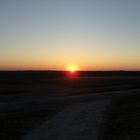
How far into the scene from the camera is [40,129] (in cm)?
1320

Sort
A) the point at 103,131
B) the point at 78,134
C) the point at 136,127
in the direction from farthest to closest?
1. the point at 136,127
2. the point at 103,131
3. the point at 78,134

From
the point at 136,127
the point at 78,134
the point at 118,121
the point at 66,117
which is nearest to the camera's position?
the point at 78,134

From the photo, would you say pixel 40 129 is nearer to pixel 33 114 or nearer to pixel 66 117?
pixel 66 117

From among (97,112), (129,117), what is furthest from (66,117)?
(129,117)

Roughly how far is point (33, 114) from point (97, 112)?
3948mm

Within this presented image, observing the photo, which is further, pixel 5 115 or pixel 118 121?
pixel 5 115

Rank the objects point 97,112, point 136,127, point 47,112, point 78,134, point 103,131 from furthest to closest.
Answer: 1. point 47,112
2. point 97,112
3. point 136,127
4. point 103,131
5. point 78,134

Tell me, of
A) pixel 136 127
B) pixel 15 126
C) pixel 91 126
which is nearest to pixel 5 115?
pixel 15 126

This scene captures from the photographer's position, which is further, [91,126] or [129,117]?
[129,117]

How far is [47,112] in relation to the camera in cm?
1850

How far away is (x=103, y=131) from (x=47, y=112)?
21.2 ft

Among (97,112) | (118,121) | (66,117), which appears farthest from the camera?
(97,112)

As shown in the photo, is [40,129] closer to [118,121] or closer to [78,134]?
[78,134]

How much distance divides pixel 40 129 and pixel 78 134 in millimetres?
2126
